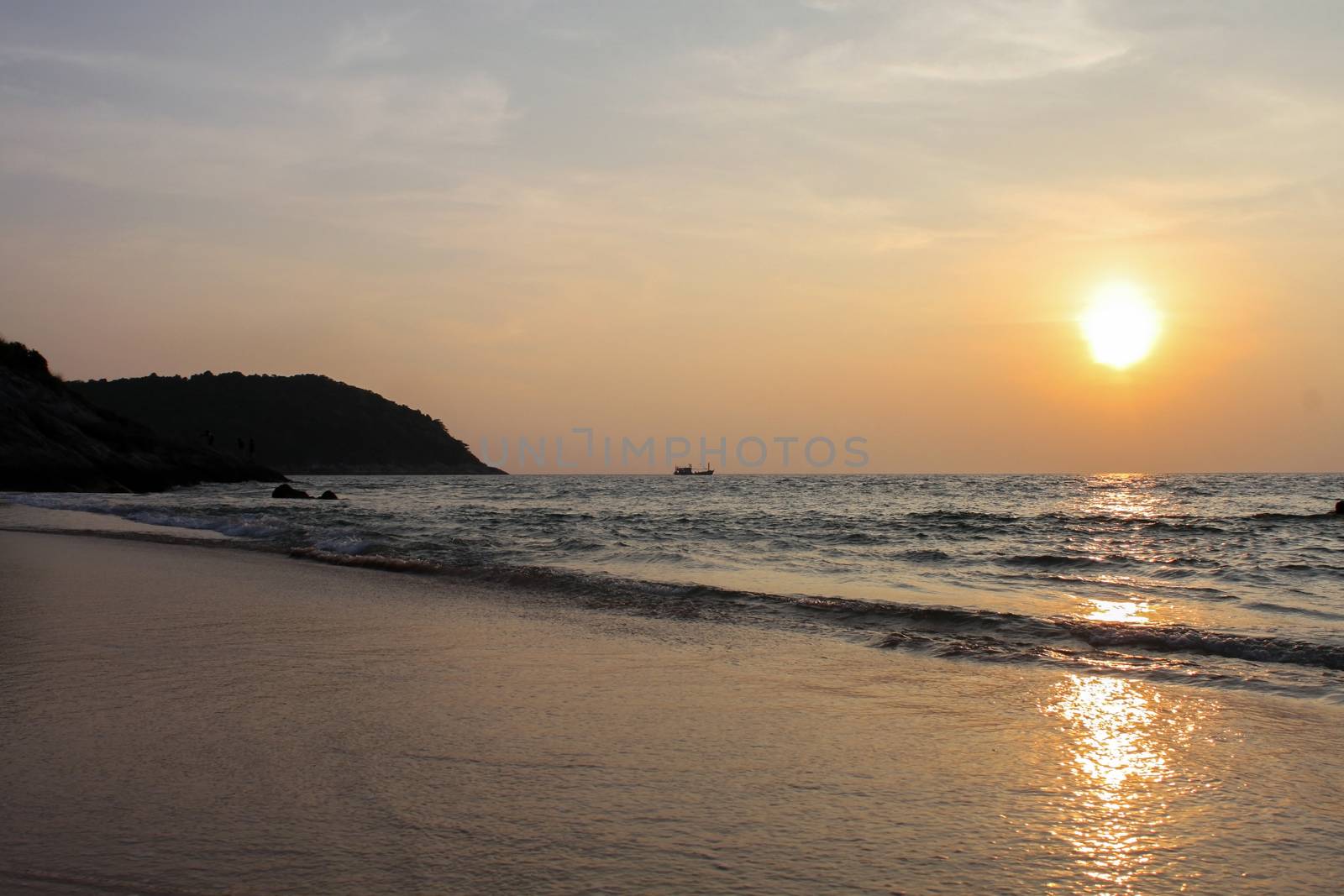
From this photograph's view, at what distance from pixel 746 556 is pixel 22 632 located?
34.4 ft

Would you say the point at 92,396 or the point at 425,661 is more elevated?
the point at 92,396

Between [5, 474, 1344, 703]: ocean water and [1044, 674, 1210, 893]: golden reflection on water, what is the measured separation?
0.99m

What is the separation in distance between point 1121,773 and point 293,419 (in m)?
151

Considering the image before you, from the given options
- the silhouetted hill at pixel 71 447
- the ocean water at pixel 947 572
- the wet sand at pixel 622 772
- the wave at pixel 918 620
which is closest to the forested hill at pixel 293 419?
the silhouetted hill at pixel 71 447

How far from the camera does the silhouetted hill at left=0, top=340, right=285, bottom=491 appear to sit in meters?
38.7

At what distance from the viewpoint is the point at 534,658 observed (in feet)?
20.2

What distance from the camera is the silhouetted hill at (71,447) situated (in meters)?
38.7

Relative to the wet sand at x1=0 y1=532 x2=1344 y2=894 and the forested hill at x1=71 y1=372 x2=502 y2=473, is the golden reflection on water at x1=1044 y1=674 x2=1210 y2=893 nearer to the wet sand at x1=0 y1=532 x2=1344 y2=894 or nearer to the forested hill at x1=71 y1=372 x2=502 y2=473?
the wet sand at x1=0 y1=532 x2=1344 y2=894

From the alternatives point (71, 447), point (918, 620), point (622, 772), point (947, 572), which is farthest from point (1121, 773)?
point (71, 447)

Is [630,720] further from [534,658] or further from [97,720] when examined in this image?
[97,720]

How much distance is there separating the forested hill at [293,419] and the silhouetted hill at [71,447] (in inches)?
2877

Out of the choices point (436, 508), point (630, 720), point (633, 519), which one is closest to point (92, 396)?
point (436, 508)

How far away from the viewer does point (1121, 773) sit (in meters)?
3.87

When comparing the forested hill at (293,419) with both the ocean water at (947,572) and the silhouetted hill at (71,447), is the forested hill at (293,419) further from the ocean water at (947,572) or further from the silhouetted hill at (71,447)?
the ocean water at (947,572)
